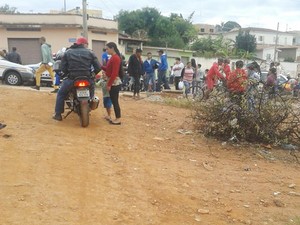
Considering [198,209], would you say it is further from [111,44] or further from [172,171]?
[111,44]

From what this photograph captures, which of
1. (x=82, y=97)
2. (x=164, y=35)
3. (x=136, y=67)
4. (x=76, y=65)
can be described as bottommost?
(x=82, y=97)

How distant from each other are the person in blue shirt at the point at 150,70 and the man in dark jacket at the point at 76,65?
7.23 metres

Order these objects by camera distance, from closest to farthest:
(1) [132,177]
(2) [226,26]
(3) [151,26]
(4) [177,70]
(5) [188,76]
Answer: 1. (1) [132,177]
2. (5) [188,76]
3. (4) [177,70]
4. (3) [151,26]
5. (2) [226,26]

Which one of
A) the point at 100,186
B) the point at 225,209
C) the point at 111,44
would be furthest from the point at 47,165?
the point at 111,44

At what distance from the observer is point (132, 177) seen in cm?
483

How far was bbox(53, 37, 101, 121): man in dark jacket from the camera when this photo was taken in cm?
696

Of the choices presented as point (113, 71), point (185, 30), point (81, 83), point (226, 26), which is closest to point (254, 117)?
point (113, 71)

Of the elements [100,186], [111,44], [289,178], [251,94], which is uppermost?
[111,44]

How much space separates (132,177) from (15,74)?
11.2m

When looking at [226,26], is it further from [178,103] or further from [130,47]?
[178,103]

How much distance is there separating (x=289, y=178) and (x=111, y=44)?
3956mm

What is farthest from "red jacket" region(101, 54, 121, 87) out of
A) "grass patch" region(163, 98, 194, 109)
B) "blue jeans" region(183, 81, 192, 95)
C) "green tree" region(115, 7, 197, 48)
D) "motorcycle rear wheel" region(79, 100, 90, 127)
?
"green tree" region(115, 7, 197, 48)

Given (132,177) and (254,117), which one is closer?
(132,177)

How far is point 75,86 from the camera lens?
6910 mm
